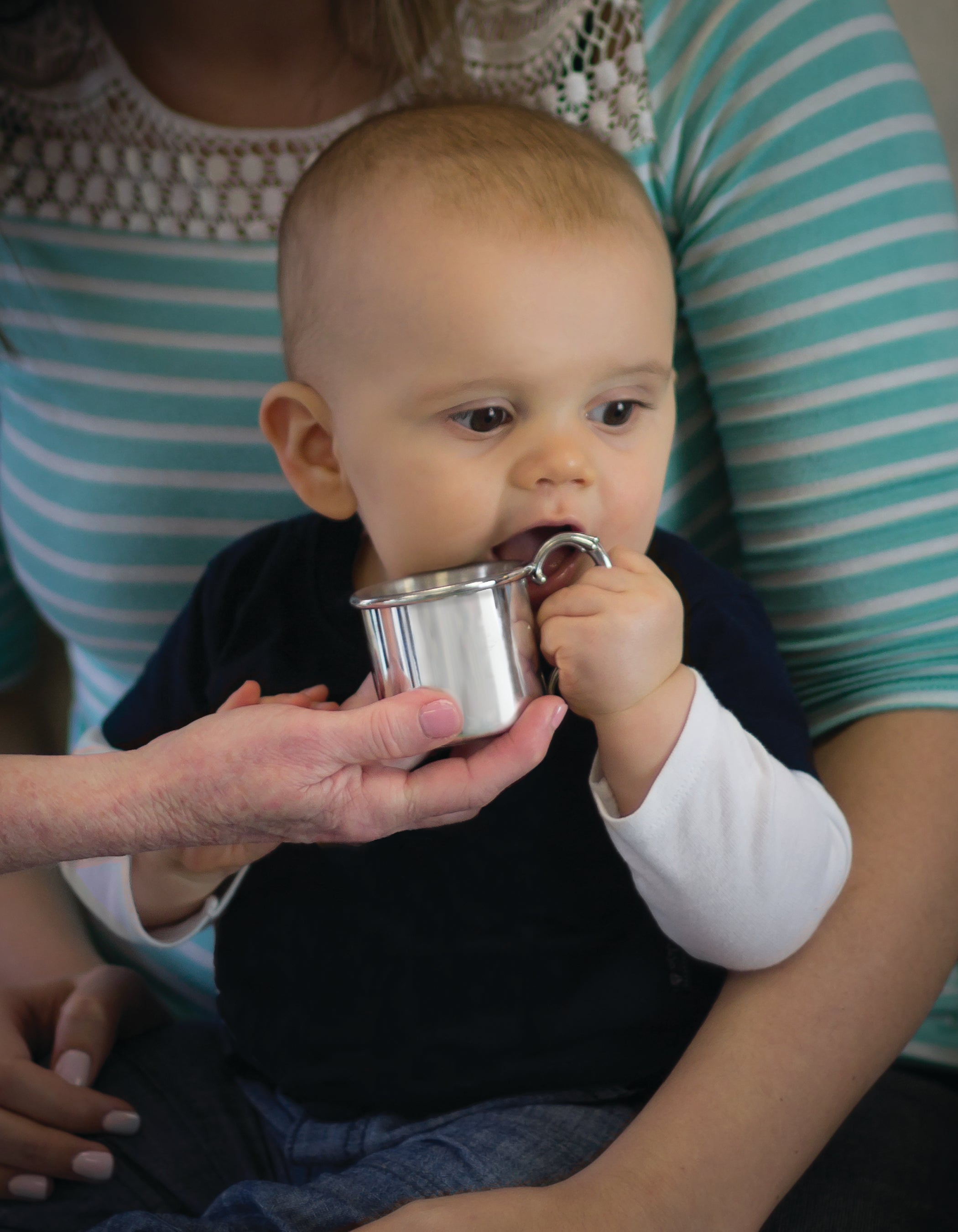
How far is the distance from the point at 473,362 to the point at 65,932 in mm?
940

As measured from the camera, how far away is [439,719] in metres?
0.66

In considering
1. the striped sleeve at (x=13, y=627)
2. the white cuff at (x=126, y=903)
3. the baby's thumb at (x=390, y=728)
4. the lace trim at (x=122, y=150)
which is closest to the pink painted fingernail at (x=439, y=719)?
the baby's thumb at (x=390, y=728)

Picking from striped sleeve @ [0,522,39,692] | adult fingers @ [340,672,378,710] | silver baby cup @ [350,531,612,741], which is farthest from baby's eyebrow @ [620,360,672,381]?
striped sleeve @ [0,522,39,692]

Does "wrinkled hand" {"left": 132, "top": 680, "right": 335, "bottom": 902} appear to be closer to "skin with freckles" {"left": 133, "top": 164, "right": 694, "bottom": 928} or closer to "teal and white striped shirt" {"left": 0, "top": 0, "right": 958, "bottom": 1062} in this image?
"skin with freckles" {"left": 133, "top": 164, "right": 694, "bottom": 928}

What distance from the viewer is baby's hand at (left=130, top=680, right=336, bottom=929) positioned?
0.87 m

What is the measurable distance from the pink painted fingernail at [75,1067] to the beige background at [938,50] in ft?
5.17

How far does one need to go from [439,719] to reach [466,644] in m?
0.06

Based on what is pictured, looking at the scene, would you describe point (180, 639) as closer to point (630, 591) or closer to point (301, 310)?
point (301, 310)

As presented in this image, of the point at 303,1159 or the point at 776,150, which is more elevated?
the point at 776,150

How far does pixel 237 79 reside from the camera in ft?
3.89

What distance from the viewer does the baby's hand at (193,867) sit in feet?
2.85

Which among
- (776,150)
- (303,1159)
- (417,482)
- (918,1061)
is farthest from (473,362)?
(918,1061)

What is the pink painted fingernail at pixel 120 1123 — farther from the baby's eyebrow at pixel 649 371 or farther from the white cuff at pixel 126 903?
the baby's eyebrow at pixel 649 371

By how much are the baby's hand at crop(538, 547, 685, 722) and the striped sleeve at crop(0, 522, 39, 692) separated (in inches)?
40.5
